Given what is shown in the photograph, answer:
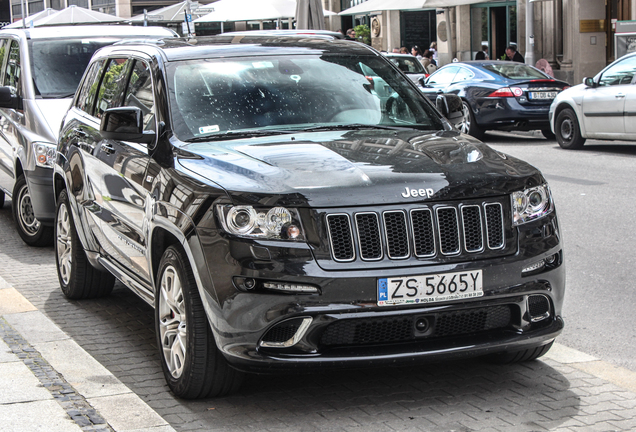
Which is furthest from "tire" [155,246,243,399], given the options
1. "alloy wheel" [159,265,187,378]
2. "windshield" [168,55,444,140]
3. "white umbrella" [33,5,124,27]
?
"white umbrella" [33,5,124,27]

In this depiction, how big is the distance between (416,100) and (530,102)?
1237 centimetres

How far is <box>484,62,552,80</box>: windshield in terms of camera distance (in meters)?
18.5

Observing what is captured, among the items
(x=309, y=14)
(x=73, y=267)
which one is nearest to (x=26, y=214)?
(x=73, y=267)

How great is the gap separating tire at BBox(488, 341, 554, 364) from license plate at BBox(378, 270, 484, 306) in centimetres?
90

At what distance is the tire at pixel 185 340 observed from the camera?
449cm

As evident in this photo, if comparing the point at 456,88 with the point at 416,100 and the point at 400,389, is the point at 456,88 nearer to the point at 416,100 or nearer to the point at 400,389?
the point at 416,100

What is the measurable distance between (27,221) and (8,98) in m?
1.20

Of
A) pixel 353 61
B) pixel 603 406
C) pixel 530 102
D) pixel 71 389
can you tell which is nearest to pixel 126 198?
pixel 71 389

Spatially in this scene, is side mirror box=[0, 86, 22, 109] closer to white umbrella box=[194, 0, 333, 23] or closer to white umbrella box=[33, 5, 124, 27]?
white umbrella box=[194, 0, 333, 23]

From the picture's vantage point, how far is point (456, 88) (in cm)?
1903

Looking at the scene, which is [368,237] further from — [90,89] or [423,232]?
[90,89]

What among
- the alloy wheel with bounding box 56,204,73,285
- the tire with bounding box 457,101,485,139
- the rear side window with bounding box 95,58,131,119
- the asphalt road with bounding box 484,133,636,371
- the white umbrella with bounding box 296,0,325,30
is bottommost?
the asphalt road with bounding box 484,133,636,371

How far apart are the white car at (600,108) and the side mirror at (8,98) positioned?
30.6 ft

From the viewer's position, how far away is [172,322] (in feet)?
15.7
